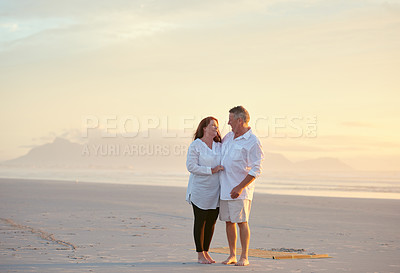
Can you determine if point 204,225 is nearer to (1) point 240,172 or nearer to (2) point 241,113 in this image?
(1) point 240,172

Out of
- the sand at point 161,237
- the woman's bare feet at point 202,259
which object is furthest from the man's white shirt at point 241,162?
the sand at point 161,237

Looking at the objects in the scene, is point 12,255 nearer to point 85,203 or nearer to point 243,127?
point 243,127

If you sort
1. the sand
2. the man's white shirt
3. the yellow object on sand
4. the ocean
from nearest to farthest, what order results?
the sand < the man's white shirt < the yellow object on sand < the ocean

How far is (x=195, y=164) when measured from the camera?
6445mm

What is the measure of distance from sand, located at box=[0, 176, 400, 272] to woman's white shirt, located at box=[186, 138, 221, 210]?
2.45 ft

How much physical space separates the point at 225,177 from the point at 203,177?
29 cm

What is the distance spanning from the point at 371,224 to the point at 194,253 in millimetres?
5957

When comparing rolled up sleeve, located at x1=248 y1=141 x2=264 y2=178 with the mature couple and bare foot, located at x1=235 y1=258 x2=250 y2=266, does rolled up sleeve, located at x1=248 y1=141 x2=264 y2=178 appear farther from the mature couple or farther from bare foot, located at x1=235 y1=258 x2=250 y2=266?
bare foot, located at x1=235 y1=258 x2=250 y2=266

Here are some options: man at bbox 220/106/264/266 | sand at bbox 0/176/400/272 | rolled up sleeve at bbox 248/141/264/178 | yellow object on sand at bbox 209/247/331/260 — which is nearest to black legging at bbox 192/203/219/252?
man at bbox 220/106/264/266

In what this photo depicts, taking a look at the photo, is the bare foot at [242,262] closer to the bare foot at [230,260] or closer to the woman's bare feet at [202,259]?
the bare foot at [230,260]

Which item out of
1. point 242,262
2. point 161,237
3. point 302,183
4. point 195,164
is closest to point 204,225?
point 242,262

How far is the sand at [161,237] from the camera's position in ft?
20.4

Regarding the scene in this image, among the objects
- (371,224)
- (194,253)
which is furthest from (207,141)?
(371,224)

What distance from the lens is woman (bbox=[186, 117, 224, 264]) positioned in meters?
6.43
